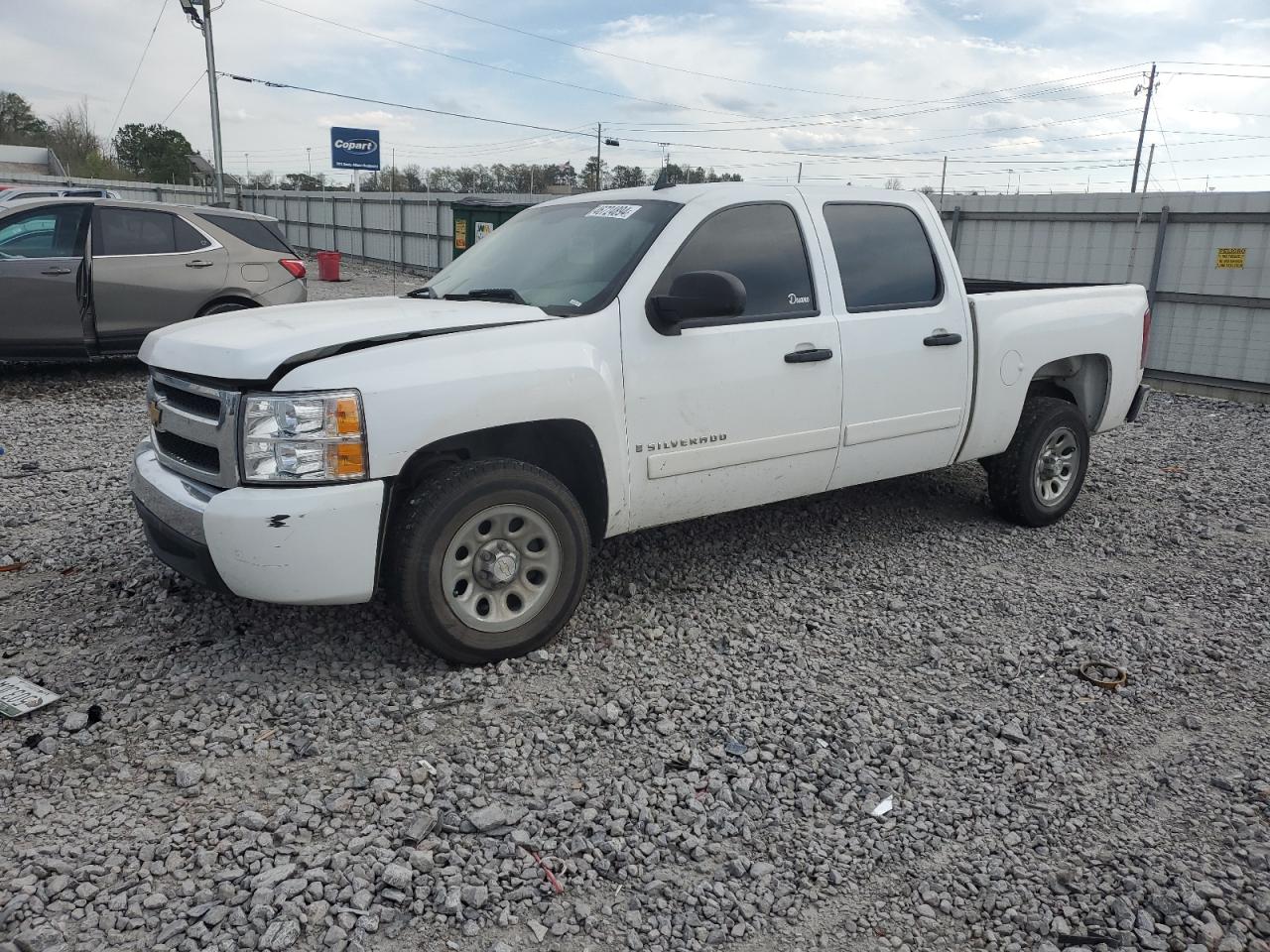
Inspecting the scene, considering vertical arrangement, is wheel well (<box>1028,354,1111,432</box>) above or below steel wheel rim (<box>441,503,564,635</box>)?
above

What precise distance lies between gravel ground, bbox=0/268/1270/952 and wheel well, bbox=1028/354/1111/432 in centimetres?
116

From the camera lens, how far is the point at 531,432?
420cm

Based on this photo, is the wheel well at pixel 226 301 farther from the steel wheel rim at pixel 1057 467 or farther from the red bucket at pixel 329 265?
the red bucket at pixel 329 265

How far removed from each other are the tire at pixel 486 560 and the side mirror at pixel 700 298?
2.81 ft

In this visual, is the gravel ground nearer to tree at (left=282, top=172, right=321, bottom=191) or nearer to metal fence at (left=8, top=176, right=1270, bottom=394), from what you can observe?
metal fence at (left=8, top=176, right=1270, bottom=394)

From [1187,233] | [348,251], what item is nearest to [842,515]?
[1187,233]

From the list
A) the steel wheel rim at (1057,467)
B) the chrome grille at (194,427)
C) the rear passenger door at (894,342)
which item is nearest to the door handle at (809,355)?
the rear passenger door at (894,342)

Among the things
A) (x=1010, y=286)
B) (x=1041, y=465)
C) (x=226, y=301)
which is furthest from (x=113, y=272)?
(x=1041, y=465)

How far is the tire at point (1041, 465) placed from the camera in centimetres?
583

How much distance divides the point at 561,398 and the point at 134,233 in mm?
7787

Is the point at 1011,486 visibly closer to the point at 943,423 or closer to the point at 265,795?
the point at 943,423

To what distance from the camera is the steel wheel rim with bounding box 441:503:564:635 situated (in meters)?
3.82

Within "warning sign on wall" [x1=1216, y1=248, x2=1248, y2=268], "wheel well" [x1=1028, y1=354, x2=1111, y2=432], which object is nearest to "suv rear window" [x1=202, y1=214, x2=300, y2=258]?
"wheel well" [x1=1028, y1=354, x2=1111, y2=432]

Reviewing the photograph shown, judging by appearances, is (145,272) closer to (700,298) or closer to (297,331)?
(297,331)
